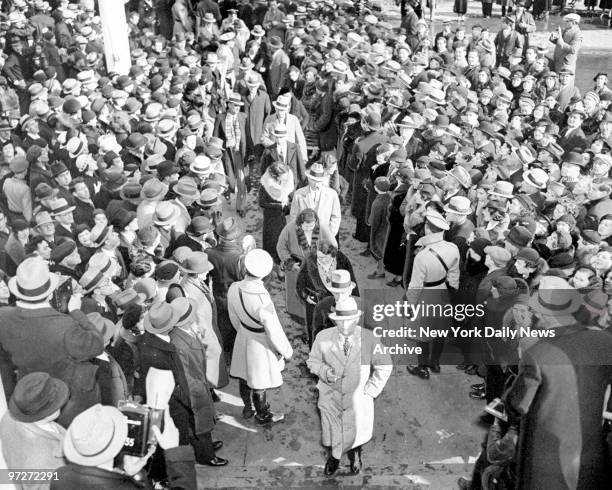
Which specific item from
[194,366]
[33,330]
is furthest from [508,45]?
[33,330]

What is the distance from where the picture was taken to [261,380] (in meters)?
5.42

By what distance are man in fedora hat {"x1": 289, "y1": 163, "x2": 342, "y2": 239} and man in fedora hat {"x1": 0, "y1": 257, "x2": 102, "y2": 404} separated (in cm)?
288

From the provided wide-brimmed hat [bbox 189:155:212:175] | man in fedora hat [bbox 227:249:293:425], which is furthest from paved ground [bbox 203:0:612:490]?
wide-brimmed hat [bbox 189:155:212:175]

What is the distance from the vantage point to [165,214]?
6.05m

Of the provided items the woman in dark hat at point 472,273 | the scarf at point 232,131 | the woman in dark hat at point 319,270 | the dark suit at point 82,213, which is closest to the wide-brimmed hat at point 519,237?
the woman in dark hat at point 472,273

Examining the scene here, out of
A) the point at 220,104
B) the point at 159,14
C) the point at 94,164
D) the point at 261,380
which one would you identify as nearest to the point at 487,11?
the point at 159,14

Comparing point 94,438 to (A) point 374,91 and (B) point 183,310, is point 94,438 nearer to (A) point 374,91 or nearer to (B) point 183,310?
(B) point 183,310

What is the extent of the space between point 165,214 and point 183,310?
65.7 inches

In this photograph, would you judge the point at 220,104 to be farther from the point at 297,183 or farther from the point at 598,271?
the point at 598,271

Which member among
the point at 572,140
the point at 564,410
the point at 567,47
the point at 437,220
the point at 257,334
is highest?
the point at 567,47

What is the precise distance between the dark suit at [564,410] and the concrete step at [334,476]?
1.44m

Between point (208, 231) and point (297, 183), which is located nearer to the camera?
point (208, 231)

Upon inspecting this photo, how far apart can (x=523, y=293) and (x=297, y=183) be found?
4.15 metres

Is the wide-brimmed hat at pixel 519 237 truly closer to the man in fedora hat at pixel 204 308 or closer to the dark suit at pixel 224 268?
the dark suit at pixel 224 268
